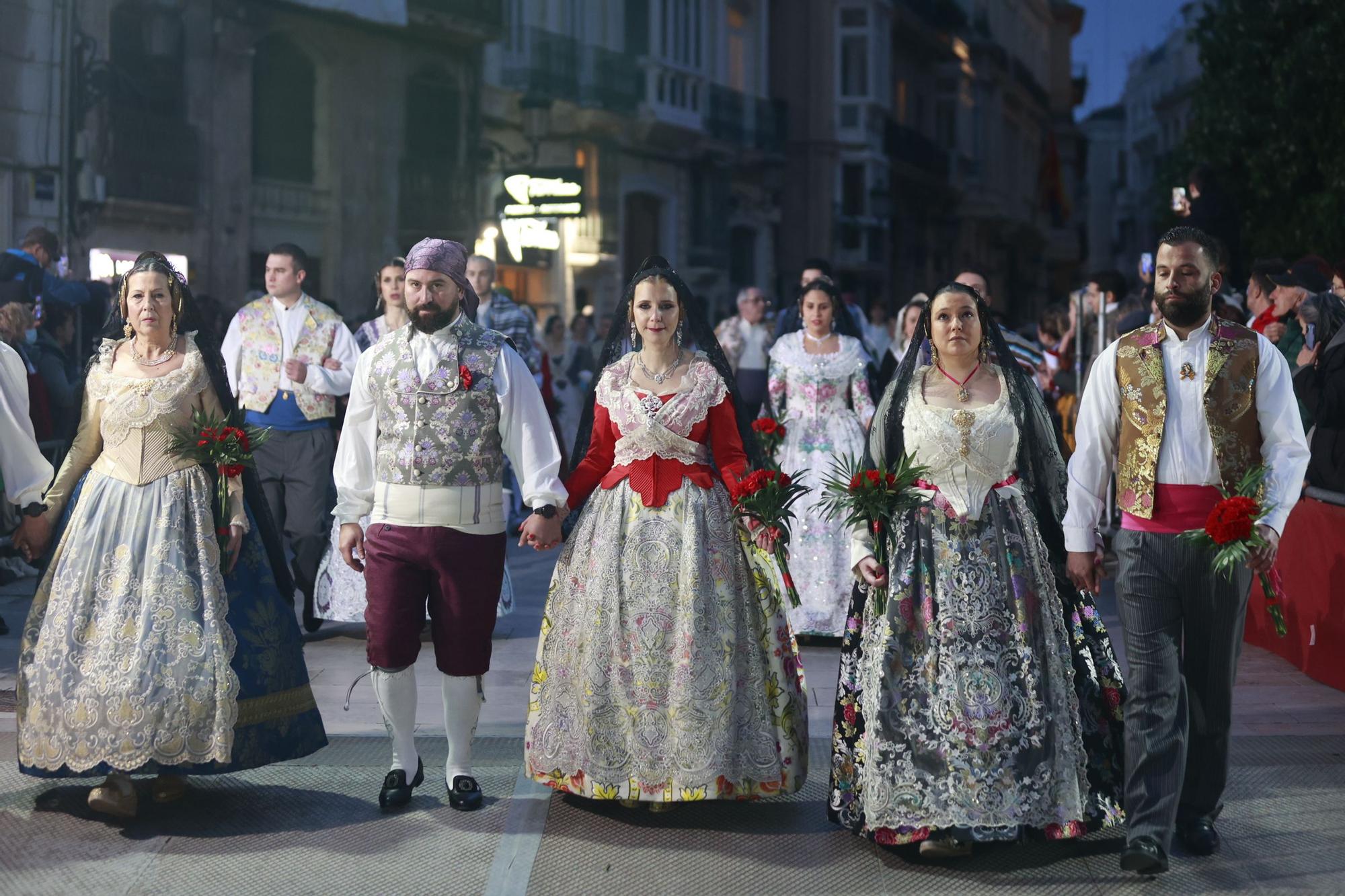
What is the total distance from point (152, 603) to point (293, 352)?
3.27 meters

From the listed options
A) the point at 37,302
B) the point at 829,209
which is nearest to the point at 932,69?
the point at 829,209

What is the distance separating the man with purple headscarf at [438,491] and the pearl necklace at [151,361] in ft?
2.16

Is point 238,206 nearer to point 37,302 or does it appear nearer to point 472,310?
point 37,302

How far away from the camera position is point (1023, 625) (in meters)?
4.95

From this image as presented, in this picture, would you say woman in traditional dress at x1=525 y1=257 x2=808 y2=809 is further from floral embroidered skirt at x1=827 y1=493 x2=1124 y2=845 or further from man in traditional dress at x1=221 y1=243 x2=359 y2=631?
man in traditional dress at x1=221 y1=243 x2=359 y2=631

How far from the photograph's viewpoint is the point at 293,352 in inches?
331

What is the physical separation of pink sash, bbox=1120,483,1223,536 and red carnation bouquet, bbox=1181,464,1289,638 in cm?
9

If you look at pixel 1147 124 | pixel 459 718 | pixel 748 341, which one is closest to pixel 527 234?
pixel 748 341

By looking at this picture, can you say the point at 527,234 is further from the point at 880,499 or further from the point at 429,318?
the point at 880,499

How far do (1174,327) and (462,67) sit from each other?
1752 centimetres

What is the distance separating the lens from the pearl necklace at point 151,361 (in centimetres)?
563

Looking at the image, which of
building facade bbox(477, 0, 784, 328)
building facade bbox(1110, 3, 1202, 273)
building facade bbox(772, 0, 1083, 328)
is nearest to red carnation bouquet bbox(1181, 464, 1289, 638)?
building facade bbox(477, 0, 784, 328)

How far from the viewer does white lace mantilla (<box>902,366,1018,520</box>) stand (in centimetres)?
511

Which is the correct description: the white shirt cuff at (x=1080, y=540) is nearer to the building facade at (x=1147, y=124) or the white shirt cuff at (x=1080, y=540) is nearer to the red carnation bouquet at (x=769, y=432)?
the red carnation bouquet at (x=769, y=432)
